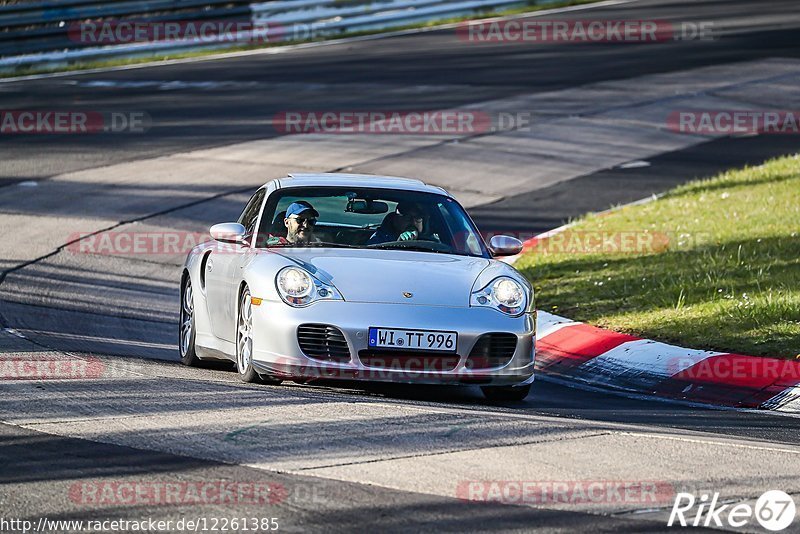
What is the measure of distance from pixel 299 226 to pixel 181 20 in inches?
815

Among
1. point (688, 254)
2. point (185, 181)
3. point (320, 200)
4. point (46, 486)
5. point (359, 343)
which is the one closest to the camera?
point (46, 486)

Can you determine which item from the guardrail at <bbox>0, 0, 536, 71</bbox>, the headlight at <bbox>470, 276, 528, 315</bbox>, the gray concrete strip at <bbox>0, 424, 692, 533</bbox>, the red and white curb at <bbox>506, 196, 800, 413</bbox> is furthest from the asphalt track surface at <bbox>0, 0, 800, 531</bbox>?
the guardrail at <bbox>0, 0, 536, 71</bbox>

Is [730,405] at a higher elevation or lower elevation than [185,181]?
lower

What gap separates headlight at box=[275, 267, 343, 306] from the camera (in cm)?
790

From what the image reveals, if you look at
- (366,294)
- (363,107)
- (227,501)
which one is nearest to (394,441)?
(227,501)

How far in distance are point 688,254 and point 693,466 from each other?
21.2ft

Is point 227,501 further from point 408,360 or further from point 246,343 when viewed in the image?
point 246,343

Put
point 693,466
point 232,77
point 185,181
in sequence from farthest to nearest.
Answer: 1. point 232,77
2. point 185,181
3. point 693,466

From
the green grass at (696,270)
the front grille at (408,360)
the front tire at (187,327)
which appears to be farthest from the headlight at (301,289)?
the green grass at (696,270)

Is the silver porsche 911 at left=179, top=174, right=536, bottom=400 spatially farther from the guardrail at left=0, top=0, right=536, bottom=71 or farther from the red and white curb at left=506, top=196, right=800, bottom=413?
the guardrail at left=0, top=0, right=536, bottom=71

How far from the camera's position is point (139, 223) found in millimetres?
15156

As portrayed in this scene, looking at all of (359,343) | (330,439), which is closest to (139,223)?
(359,343)

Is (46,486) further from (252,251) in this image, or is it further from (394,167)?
(394,167)

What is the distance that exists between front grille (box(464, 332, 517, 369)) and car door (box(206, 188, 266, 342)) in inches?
62.4
